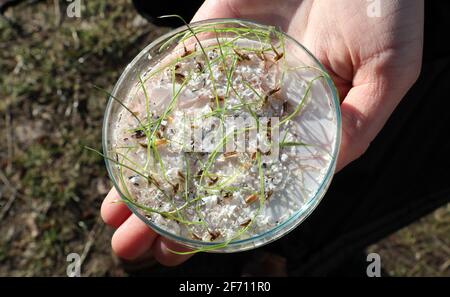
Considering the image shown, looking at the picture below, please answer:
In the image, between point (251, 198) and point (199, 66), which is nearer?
point (251, 198)

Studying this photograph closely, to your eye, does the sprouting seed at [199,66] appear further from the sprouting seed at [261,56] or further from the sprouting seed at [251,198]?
the sprouting seed at [251,198]

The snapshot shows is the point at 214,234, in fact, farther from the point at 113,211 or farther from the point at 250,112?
the point at 113,211

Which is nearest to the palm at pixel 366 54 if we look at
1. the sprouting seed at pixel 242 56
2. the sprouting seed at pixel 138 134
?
the sprouting seed at pixel 242 56

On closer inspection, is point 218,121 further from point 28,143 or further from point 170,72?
point 28,143

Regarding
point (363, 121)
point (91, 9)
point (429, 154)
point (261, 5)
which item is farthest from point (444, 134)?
point (91, 9)

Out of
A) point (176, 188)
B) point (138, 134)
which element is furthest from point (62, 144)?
point (176, 188)

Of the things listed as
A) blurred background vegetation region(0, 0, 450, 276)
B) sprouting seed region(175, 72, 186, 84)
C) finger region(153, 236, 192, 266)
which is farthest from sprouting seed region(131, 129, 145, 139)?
blurred background vegetation region(0, 0, 450, 276)
